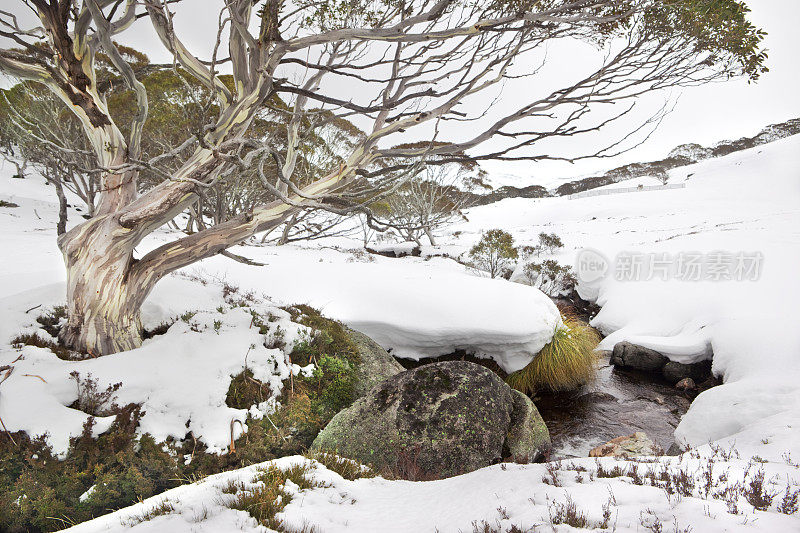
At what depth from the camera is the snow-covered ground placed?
6.83 feet

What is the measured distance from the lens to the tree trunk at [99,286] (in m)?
3.32

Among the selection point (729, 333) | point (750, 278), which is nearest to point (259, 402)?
point (729, 333)

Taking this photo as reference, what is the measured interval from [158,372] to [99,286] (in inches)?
39.6

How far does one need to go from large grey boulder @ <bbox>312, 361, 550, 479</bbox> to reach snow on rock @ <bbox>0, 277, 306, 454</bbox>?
1.05 meters

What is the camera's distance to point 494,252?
15.4 metres

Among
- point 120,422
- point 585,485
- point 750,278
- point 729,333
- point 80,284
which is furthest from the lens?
point 750,278

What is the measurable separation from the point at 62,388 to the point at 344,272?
5867mm

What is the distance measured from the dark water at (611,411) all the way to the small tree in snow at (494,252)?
7.99 m

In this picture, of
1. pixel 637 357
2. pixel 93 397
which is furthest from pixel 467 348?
pixel 93 397

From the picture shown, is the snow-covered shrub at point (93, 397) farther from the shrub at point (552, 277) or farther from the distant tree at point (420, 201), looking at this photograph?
the distant tree at point (420, 201)

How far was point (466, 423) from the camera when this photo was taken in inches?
141

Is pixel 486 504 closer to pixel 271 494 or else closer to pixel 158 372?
pixel 271 494

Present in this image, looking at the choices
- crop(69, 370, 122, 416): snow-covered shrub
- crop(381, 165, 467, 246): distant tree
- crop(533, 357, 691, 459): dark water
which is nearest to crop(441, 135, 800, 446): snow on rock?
crop(533, 357, 691, 459): dark water

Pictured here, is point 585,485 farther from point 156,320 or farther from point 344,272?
point 344,272
